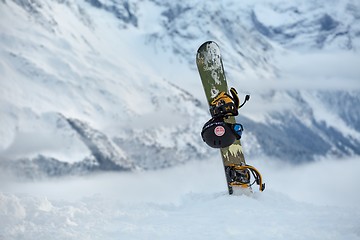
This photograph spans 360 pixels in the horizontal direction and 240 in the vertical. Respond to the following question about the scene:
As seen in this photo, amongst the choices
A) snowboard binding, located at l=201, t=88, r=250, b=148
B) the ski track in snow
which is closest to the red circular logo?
snowboard binding, located at l=201, t=88, r=250, b=148

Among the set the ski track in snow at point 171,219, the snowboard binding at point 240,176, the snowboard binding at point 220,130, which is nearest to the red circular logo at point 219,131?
the snowboard binding at point 220,130

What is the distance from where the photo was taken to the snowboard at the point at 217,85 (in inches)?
653

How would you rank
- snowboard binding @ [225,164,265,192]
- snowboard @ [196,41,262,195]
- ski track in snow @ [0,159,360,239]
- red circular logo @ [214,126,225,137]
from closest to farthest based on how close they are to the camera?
ski track in snow @ [0,159,360,239], red circular logo @ [214,126,225,137], snowboard binding @ [225,164,265,192], snowboard @ [196,41,262,195]

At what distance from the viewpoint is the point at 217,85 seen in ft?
56.0

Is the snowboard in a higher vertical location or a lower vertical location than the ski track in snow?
higher

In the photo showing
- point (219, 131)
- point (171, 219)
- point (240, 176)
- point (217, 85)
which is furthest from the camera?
point (217, 85)

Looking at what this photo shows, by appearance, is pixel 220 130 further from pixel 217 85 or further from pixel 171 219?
pixel 217 85

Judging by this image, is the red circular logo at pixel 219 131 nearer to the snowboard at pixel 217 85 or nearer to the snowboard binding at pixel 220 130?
the snowboard binding at pixel 220 130

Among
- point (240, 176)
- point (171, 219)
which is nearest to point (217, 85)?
point (240, 176)

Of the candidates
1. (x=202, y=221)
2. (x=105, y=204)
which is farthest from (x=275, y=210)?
(x=105, y=204)

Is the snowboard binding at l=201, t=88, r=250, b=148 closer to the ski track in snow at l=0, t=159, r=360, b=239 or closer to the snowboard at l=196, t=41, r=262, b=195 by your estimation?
the ski track in snow at l=0, t=159, r=360, b=239

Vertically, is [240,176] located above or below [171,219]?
above

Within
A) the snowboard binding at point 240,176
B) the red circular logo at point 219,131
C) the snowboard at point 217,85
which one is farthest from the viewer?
the snowboard at point 217,85

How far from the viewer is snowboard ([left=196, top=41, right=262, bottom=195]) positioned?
54.4 ft
